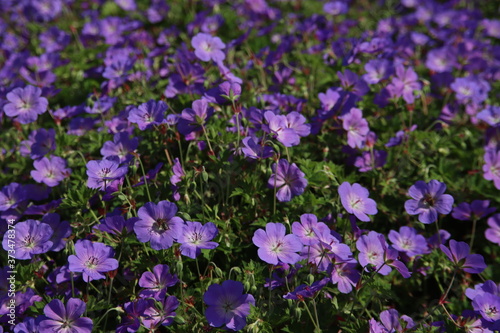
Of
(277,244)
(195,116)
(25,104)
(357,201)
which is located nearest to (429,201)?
(357,201)

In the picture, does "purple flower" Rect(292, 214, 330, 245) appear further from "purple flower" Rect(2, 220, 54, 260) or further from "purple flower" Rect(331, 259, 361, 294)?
"purple flower" Rect(2, 220, 54, 260)

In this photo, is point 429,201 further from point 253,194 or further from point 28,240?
point 28,240

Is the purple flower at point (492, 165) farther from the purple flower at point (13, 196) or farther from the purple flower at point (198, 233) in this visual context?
the purple flower at point (13, 196)

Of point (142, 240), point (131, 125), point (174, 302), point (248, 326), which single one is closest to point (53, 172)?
point (131, 125)

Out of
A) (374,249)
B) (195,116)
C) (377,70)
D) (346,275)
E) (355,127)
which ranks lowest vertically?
(346,275)

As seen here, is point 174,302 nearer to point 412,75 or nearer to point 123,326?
point 123,326

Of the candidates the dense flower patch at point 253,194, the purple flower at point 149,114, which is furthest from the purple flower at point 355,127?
the purple flower at point 149,114
